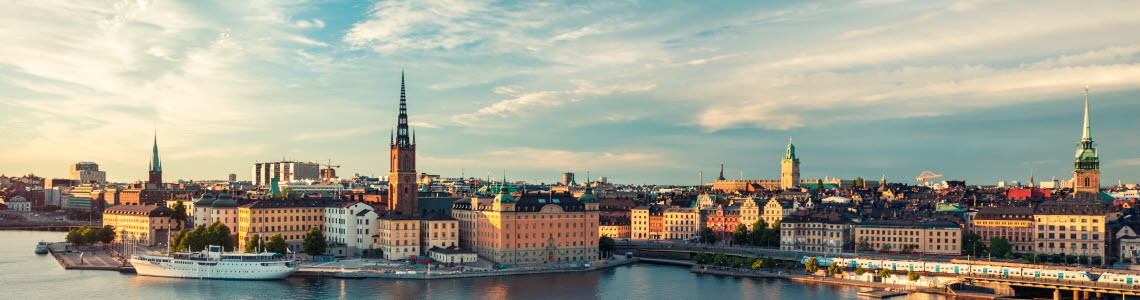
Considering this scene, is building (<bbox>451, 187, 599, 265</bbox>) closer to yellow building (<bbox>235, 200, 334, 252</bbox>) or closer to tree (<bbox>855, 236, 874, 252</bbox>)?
yellow building (<bbox>235, 200, 334, 252</bbox>)

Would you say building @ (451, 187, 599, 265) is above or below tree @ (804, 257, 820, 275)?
above

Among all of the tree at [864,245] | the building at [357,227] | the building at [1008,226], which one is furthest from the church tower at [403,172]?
the building at [1008,226]

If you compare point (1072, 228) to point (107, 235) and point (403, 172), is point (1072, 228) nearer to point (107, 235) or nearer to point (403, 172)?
point (403, 172)

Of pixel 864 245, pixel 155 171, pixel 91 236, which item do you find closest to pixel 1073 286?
pixel 864 245

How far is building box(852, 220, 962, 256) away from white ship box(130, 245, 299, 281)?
55.2 meters

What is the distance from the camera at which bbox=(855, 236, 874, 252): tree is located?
320 ft

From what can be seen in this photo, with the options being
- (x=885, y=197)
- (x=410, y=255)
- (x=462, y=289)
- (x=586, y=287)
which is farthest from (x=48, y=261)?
(x=885, y=197)

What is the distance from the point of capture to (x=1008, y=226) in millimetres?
97438

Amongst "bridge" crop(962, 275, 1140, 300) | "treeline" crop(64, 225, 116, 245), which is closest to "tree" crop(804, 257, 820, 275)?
"bridge" crop(962, 275, 1140, 300)

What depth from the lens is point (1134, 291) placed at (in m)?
66.5

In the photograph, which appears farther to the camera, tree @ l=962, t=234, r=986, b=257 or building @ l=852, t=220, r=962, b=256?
building @ l=852, t=220, r=962, b=256

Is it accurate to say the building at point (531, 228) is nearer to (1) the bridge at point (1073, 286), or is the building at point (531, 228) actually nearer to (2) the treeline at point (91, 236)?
(1) the bridge at point (1073, 286)

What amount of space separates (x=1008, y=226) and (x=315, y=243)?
66540 mm

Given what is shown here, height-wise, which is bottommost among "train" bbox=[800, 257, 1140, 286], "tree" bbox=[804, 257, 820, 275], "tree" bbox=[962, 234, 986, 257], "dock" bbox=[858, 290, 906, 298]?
"dock" bbox=[858, 290, 906, 298]
